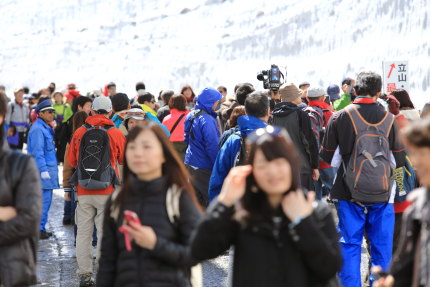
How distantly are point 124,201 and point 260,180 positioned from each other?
0.88 meters

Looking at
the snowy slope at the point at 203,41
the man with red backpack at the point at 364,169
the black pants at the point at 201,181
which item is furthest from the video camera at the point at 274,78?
the snowy slope at the point at 203,41

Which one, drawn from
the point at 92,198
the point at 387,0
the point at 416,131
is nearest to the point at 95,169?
the point at 92,198

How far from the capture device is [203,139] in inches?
360

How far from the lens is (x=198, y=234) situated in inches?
144

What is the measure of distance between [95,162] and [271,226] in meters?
4.33

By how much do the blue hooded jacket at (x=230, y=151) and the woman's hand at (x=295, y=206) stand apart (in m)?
3.86

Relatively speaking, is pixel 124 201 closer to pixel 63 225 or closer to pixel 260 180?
pixel 260 180

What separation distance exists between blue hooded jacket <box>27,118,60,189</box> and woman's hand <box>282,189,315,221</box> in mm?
6485

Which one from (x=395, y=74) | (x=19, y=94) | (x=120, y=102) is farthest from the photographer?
(x=19, y=94)

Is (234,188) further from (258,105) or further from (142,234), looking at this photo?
(258,105)

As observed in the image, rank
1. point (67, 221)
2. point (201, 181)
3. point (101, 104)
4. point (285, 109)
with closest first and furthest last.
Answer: point (285, 109) → point (101, 104) → point (201, 181) → point (67, 221)

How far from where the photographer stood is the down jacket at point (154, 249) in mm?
4066

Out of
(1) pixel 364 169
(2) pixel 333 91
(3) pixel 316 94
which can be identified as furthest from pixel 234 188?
(2) pixel 333 91

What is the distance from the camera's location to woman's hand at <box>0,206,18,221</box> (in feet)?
13.4
